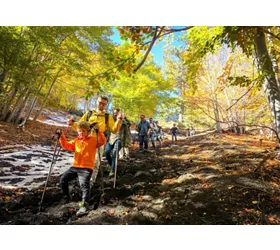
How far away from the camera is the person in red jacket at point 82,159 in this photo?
2.60 meters

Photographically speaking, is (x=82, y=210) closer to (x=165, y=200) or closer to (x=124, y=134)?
(x=165, y=200)

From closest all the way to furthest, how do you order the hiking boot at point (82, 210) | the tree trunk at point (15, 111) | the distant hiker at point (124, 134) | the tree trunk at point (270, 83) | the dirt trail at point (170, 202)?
the dirt trail at point (170, 202)
the hiking boot at point (82, 210)
the tree trunk at point (270, 83)
the distant hiker at point (124, 134)
the tree trunk at point (15, 111)

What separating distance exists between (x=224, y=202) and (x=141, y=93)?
14.0 feet

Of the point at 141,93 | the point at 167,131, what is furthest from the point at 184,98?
the point at 167,131

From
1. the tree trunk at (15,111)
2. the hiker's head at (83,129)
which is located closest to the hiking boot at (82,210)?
the hiker's head at (83,129)

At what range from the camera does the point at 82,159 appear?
105 inches

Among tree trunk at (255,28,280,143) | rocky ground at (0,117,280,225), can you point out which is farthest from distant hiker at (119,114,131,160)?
tree trunk at (255,28,280,143)

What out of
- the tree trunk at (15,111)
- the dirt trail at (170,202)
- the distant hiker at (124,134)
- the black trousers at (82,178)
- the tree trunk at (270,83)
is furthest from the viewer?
the tree trunk at (15,111)

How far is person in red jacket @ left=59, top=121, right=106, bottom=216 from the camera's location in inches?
103

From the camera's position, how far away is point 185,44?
14.4ft

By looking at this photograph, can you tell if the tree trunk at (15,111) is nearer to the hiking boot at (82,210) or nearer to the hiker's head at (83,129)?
the hiker's head at (83,129)

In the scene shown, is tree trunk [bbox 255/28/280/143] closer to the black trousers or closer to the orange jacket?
the orange jacket

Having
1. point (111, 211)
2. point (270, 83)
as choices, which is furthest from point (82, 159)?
point (270, 83)
